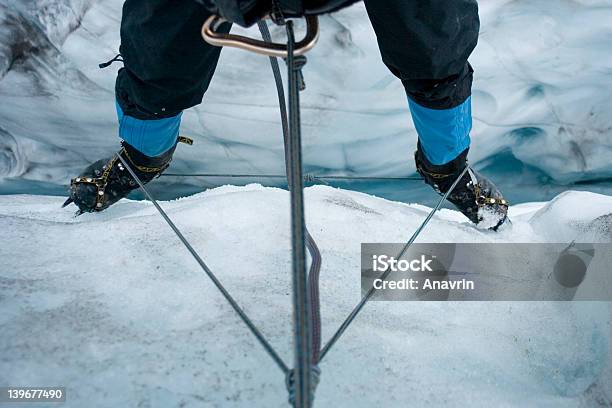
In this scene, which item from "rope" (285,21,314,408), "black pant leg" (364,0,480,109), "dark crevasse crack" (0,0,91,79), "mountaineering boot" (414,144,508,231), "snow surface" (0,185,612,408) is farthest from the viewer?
"dark crevasse crack" (0,0,91,79)

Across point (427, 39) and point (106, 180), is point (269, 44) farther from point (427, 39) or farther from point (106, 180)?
point (106, 180)

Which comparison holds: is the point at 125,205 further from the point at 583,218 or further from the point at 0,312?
the point at 583,218

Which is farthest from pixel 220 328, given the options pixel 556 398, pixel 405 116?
pixel 405 116

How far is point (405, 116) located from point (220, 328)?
4.08 feet

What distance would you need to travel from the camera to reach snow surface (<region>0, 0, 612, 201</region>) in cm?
145

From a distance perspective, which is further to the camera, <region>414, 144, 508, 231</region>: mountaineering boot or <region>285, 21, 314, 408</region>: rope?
<region>414, 144, 508, 231</region>: mountaineering boot

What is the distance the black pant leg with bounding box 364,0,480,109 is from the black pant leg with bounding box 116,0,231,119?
0.27 m

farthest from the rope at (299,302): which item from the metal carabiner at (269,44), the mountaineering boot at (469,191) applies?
the mountaineering boot at (469,191)

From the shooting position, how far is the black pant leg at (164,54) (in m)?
0.70

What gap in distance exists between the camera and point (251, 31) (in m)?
1.49

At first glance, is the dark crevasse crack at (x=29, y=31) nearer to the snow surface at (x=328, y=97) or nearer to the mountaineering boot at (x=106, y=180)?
the snow surface at (x=328, y=97)

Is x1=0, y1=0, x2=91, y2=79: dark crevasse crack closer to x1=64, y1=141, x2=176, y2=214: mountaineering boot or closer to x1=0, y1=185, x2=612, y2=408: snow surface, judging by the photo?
x1=64, y1=141, x2=176, y2=214: mountaineering boot

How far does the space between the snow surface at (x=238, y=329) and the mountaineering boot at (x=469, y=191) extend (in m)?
0.17

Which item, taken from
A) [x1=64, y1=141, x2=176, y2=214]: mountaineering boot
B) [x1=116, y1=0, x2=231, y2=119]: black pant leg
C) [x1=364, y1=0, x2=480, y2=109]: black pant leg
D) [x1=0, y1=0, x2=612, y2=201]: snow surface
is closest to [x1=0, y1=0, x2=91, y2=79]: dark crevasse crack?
[x1=0, y1=0, x2=612, y2=201]: snow surface
